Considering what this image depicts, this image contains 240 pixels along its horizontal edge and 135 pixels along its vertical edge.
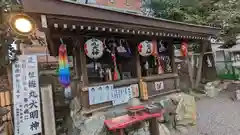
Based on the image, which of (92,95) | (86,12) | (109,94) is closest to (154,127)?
(109,94)

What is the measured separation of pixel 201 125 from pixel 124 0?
9.20m

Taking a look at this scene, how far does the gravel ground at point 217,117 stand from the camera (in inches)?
200

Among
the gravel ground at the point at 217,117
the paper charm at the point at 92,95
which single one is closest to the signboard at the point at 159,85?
the gravel ground at the point at 217,117

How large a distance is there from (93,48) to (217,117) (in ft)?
17.4

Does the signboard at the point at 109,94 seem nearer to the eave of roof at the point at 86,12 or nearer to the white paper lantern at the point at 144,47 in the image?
the white paper lantern at the point at 144,47

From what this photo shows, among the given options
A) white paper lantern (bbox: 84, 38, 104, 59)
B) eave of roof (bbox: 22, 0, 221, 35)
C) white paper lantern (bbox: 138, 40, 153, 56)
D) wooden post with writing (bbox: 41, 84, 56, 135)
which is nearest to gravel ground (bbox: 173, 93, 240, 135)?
white paper lantern (bbox: 138, 40, 153, 56)

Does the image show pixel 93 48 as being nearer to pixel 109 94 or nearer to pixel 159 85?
pixel 109 94

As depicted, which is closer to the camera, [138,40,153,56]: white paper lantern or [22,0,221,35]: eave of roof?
[22,0,221,35]: eave of roof

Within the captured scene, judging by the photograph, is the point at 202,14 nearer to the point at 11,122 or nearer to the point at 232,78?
the point at 232,78

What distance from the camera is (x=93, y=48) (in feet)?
13.6

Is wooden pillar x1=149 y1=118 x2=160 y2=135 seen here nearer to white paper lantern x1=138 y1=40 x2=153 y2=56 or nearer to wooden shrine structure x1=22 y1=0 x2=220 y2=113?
wooden shrine structure x1=22 y1=0 x2=220 y2=113

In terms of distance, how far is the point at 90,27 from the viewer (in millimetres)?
3670

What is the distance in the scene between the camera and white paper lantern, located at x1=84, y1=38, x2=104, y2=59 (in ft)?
13.4

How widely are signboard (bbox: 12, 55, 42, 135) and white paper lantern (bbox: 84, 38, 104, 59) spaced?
6.56ft
